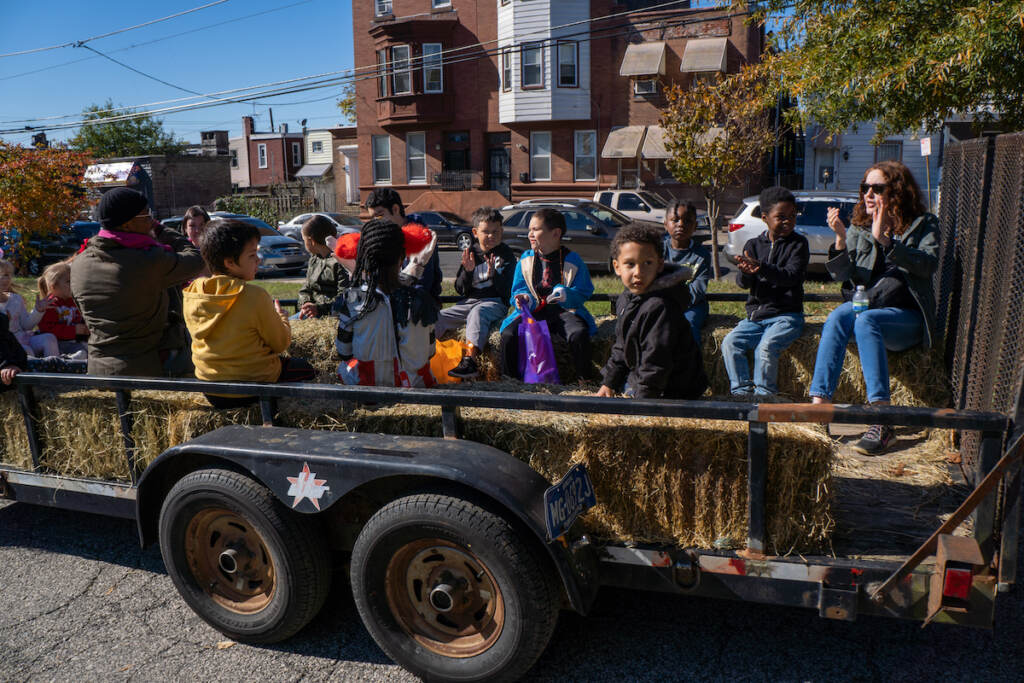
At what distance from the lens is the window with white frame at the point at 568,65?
103ft

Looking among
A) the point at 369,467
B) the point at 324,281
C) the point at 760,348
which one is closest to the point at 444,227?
the point at 324,281

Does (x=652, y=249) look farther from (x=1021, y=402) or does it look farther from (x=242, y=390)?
(x=242, y=390)

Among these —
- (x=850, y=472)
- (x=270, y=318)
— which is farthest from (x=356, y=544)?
(x=850, y=472)

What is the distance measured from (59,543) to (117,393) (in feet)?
5.08

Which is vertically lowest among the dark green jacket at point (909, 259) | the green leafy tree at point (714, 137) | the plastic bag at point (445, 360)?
the plastic bag at point (445, 360)

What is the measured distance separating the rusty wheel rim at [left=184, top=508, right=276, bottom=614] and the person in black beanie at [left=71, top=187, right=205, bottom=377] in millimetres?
1255

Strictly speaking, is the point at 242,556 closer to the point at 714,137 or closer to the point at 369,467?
the point at 369,467

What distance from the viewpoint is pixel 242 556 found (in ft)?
11.6

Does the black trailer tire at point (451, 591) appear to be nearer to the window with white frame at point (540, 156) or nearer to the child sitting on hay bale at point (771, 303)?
the child sitting on hay bale at point (771, 303)

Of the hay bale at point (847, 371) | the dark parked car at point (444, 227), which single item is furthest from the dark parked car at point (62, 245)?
the hay bale at point (847, 371)

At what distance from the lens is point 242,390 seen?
356 centimetres

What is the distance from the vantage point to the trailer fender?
2939mm

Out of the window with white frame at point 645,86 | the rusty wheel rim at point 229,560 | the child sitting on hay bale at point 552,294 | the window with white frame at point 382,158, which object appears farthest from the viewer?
the window with white frame at point 382,158

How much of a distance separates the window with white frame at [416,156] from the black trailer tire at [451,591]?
3363 centimetres
